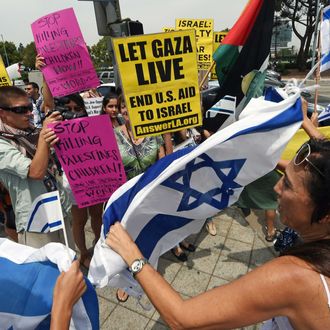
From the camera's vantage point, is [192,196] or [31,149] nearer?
[192,196]

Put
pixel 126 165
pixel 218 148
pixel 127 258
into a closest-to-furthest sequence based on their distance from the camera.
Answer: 1. pixel 127 258
2. pixel 218 148
3. pixel 126 165

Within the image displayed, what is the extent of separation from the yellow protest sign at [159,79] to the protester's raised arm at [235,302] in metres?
1.66

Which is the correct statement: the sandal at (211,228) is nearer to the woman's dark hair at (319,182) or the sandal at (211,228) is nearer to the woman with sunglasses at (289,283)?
the woman with sunglasses at (289,283)

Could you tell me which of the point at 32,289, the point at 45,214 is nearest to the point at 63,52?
the point at 45,214

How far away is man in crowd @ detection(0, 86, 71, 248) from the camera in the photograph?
2145mm

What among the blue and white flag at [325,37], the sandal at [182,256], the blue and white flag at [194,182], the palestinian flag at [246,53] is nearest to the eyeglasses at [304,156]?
the blue and white flag at [194,182]

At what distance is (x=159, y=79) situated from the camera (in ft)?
8.33

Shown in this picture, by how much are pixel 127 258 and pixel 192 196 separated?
59cm

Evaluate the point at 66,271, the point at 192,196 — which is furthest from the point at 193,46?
the point at 66,271

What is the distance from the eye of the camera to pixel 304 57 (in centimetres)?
3531

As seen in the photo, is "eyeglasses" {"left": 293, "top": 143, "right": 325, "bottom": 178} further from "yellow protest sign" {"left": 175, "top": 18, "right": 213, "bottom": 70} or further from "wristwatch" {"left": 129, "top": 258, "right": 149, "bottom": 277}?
"yellow protest sign" {"left": 175, "top": 18, "right": 213, "bottom": 70}

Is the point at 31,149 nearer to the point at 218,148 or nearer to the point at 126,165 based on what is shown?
the point at 126,165

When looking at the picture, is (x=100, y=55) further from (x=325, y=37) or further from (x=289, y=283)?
(x=289, y=283)

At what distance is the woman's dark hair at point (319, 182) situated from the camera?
1132 millimetres
